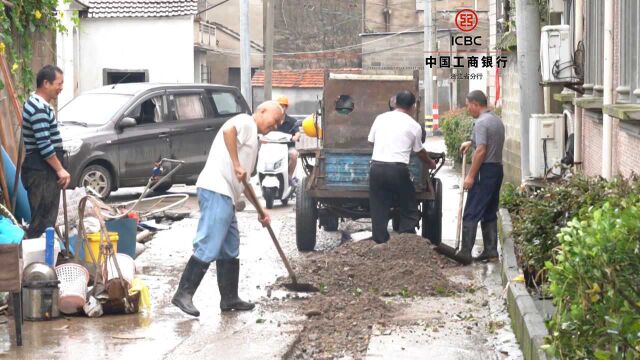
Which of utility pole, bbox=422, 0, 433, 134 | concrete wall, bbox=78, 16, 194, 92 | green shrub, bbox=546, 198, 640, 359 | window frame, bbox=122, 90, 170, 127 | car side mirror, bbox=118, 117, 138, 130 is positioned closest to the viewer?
green shrub, bbox=546, 198, 640, 359

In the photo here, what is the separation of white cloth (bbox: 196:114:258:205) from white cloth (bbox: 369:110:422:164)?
2798 mm

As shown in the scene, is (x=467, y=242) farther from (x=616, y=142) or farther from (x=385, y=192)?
(x=616, y=142)

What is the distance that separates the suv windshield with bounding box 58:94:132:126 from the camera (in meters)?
18.8

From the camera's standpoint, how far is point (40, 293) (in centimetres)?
910

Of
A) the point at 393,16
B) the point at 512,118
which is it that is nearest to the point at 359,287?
the point at 512,118

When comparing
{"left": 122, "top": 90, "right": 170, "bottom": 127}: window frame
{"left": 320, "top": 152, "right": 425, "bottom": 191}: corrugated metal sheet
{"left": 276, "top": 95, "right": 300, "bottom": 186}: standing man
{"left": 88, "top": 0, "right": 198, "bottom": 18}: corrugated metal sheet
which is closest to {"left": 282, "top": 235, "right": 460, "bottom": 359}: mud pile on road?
{"left": 320, "top": 152, "right": 425, "bottom": 191}: corrugated metal sheet

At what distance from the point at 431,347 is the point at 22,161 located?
14.5ft

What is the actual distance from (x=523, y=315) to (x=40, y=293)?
3758mm

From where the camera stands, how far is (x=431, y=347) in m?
8.27

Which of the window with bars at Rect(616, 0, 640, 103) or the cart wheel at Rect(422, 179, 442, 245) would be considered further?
the cart wheel at Rect(422, 179, 442, 245)

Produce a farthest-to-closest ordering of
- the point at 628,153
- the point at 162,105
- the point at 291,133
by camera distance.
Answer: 1. the point at 162,105
2. the point at 291,133
3. the point at 628,153

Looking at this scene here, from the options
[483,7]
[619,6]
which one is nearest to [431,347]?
[619,6]

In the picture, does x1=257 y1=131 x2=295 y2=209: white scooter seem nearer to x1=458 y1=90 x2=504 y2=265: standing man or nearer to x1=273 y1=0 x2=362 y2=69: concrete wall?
x1=458 y1=90 x2=504 y2=265: standing man

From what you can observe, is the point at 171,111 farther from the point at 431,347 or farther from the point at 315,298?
the point at 431,347
